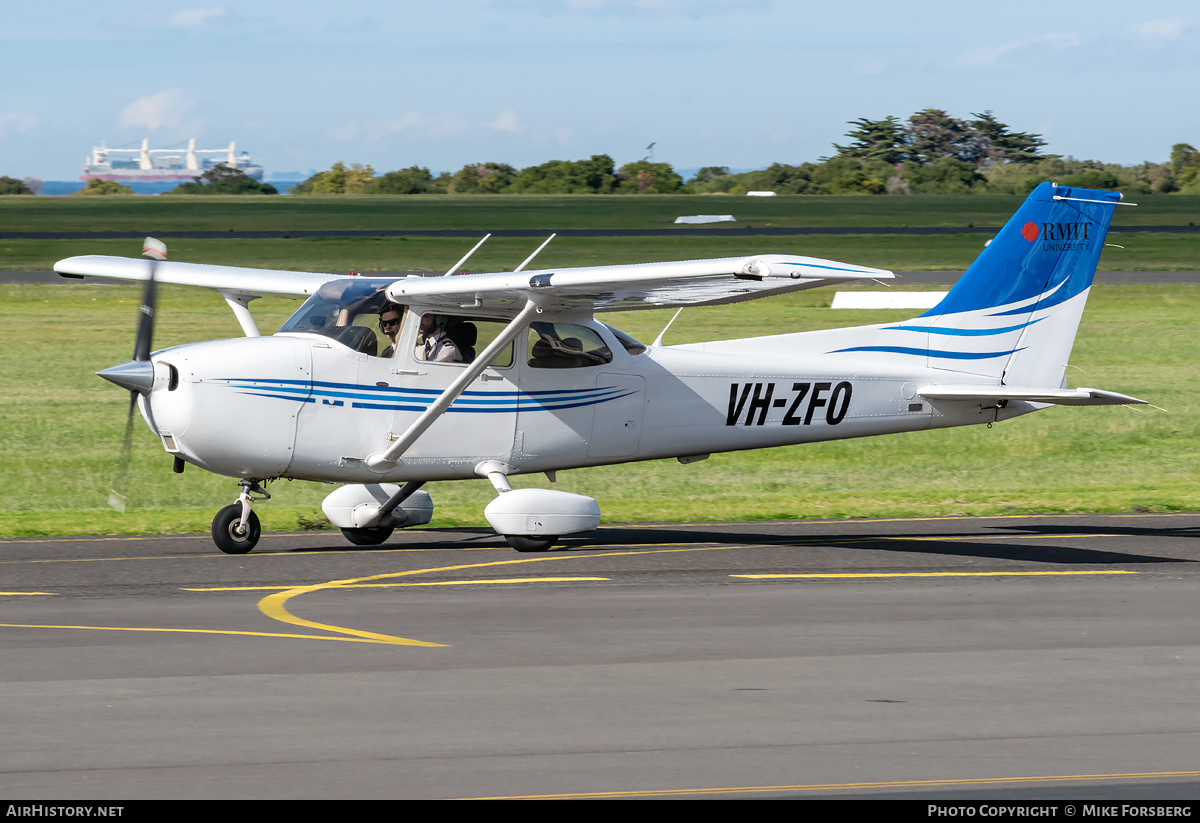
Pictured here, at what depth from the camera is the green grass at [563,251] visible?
52.5m

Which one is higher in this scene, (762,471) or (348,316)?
(348,316)

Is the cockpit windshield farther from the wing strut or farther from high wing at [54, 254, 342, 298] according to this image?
the wing strut

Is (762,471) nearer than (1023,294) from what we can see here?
No

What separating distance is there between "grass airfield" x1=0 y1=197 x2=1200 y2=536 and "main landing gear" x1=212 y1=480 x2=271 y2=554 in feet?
6.78

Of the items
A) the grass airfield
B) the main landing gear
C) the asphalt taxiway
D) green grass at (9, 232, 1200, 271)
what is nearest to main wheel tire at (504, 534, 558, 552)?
the asphalt taxiway

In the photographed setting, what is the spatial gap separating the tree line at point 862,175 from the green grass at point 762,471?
3543 inches

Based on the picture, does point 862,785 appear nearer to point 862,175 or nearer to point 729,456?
point 729,456

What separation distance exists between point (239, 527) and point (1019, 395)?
6.86 m

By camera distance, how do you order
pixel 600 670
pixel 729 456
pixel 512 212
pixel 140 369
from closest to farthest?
1. pixel 600 670
2. pixel 140 369
3. pixel 729 456
4. pixel 512 212

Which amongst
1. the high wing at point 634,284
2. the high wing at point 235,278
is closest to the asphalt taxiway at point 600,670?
the high wing at point 634,284

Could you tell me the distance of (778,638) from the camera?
914 centimetres

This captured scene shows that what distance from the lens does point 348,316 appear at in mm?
12258

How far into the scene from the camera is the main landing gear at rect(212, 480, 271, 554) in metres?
12.3

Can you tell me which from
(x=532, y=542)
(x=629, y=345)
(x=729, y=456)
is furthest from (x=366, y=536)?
(x=729, y=456)
